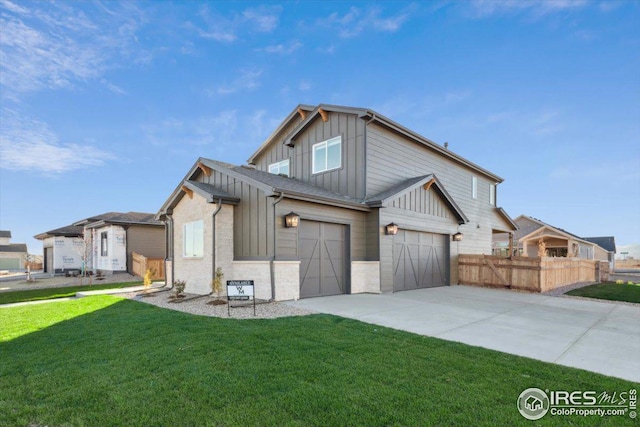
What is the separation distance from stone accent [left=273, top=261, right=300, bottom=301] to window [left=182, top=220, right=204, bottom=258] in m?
3.02

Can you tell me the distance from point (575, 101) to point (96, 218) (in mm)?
31097

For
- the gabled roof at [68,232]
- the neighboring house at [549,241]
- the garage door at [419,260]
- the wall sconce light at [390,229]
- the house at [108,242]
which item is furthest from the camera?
the neighboring house at [549,241]

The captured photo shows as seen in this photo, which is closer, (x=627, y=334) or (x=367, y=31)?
(x=627, y=334)

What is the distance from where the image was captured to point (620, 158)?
2372 centimetres

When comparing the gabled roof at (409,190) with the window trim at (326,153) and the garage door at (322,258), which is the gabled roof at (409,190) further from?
the window trim at (326,153)

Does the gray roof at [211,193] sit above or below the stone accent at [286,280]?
above

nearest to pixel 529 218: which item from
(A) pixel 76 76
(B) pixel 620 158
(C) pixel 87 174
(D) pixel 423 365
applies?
(B) pixel 620 158

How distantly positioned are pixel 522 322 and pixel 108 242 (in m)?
23.3

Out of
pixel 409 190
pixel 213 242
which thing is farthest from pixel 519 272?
pixel 213 242

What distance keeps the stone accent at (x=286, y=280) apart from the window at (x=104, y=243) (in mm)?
17730

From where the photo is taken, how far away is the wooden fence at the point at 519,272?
506 inches

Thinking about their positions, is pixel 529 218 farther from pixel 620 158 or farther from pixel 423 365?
pixel 423 365

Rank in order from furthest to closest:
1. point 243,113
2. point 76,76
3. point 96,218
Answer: point 243,113 → point 96,218 → point 76,76

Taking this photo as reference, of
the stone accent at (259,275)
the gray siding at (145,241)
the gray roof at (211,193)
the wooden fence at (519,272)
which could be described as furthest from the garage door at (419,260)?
the gray siding at (145,241)
